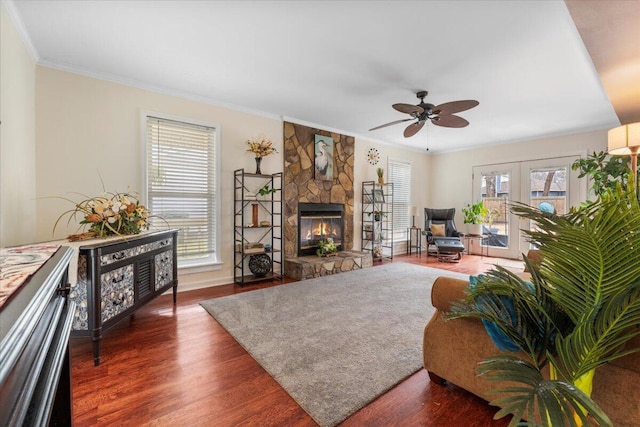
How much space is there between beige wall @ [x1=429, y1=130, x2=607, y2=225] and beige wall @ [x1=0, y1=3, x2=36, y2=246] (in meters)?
7.67

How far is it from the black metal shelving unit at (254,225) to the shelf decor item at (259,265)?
58 mm

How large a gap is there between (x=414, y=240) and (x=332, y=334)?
5258 mm

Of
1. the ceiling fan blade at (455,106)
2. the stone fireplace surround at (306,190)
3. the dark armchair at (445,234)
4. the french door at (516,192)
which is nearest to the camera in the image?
the ceiling fan blade at (455,106)

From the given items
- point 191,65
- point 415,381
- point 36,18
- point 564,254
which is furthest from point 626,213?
point 36,18

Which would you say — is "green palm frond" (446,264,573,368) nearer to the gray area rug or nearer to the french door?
the gray area rug

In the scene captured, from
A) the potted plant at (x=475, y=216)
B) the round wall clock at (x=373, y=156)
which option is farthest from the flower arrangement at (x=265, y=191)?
the potted plant at (x=475, y=216)

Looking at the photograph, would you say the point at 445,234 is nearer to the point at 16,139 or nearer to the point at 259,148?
the point at 259,148

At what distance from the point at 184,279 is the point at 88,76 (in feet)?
8.65

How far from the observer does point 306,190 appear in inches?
203

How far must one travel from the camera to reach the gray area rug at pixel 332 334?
1796 mm

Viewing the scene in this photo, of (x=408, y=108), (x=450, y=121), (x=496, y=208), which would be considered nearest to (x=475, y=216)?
(x=496, y=208)

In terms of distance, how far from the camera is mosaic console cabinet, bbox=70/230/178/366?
2057 mm

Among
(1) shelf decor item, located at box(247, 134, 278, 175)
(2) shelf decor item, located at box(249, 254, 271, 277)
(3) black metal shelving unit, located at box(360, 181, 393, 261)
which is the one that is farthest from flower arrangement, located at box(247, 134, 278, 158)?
(3) black metal shelving unit, located at box(360, 181, 393, 261)

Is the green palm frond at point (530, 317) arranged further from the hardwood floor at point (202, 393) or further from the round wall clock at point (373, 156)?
the round wall clock at point (373, 156)
